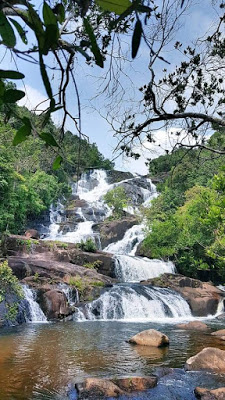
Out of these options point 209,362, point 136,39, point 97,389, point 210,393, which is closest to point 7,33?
point 136,39

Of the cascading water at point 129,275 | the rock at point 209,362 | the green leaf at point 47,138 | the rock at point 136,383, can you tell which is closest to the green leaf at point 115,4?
the green leaf at point 47,138

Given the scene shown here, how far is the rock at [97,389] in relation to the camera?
6.14 meters

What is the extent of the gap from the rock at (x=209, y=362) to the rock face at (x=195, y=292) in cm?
927

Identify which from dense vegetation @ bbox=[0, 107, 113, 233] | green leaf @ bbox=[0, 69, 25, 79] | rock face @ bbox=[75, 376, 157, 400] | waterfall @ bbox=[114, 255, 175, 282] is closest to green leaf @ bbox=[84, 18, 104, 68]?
green leaf @ bbox=[0, 69, 25, 79]

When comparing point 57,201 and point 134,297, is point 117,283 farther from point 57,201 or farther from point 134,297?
point 57,201

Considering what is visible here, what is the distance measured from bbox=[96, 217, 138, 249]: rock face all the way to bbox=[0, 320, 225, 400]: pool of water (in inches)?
574

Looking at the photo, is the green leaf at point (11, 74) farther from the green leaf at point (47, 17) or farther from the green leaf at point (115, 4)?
the green leaf at point (115, 4)

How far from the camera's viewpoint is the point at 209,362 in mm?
7883

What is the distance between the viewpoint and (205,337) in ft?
37.5

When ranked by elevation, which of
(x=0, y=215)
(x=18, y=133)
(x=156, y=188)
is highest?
(x=156, y=188)

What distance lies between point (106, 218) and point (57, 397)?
2635 centimetres

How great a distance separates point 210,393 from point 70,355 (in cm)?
382

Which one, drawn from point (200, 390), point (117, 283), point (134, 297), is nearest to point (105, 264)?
point (117, 283)

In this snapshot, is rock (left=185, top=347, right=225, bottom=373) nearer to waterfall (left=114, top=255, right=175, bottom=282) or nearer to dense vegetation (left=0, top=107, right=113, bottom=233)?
dense vegetation (left=0, top=107, right=113, bottom=233)
